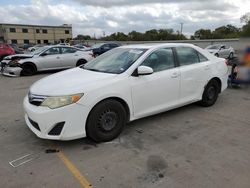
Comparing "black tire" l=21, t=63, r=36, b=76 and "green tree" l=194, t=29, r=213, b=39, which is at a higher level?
"green tree" l=194, t=29, r=213, b=39

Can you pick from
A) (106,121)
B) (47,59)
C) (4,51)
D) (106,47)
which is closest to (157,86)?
(106,121)

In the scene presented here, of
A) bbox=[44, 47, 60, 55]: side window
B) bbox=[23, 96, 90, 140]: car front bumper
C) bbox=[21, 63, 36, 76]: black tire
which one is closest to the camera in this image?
bbox=[23, 96, 90, 140]: car front bumper

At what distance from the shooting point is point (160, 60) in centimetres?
464

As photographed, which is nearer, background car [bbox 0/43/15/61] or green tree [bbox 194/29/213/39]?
background car [bbox 0/43/15/61]

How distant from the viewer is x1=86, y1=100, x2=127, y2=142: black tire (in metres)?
3.68

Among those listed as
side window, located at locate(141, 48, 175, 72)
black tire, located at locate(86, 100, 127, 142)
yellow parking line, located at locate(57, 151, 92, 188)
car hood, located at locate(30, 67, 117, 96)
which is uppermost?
side window, located at locate(141, 48, 175, 72)

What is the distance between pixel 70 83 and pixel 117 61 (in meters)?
1.12

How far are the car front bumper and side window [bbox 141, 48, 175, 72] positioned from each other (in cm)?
151

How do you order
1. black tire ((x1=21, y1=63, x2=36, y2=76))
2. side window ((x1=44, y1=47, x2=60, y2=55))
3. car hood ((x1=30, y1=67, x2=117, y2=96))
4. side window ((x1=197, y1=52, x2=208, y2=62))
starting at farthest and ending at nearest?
side window ((x1=44, y1=47, x2=60, y2=55)) → black tire ((x1=21, y1=63, x2=36, y2=76)) → side window ((x1=197, y1=52, x2=208, y2=62)) → car hood ((x1=30, y1=67, x2=117, y2=96))

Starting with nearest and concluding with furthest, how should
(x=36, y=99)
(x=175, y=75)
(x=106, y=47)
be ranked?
(x=36, y=99) → (x=175, y=75) → (x=106, y=47)

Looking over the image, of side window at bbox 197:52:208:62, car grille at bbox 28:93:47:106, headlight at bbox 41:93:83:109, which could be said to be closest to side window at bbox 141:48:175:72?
side window at bbox 197:52:208:62

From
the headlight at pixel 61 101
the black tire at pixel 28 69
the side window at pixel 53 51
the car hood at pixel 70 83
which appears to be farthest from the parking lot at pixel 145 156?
the side window at pixel 53 51

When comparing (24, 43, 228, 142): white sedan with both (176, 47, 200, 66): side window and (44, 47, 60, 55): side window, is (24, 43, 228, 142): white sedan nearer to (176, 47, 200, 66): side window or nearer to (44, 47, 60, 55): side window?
(176, 47, 200, 66): side window

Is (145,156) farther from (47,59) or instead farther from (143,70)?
(47,59)
